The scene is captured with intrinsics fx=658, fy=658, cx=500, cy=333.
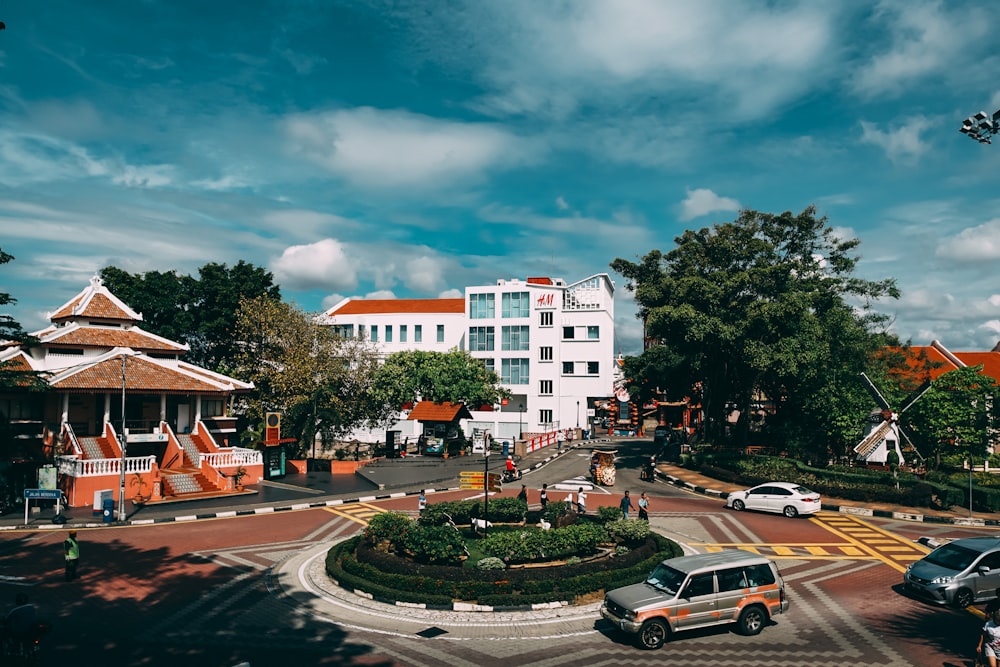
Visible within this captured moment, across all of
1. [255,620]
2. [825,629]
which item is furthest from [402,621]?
[825,629]

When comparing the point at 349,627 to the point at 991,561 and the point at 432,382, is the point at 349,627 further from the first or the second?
the point at 432,382

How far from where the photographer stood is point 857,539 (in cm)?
2734

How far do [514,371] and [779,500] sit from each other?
45.6m

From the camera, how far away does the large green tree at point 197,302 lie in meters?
58.5

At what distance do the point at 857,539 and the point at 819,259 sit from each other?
26.4 m

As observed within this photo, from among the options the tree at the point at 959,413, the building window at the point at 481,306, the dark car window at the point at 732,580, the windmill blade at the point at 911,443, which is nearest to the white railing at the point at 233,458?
the dark car window at the point at 732,580

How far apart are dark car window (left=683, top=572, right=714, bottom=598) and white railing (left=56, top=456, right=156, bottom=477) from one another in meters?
30.3

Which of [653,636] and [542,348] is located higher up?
[542,348]

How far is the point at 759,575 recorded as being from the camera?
668 inches

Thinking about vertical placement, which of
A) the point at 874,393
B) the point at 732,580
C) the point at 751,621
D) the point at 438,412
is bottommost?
the point at 751,621

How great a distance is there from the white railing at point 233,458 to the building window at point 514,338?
123 feet

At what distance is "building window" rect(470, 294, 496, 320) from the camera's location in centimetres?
7631

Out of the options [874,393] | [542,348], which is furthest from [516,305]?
[874,393]

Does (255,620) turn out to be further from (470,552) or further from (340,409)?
(340,409)
